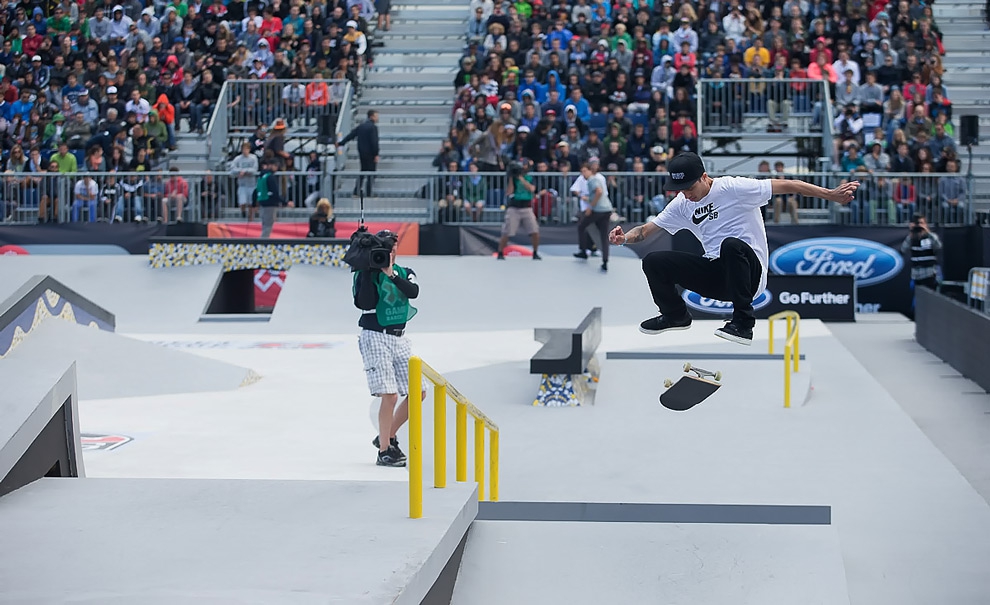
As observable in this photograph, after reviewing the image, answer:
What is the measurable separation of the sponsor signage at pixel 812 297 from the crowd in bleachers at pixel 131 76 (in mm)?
9988

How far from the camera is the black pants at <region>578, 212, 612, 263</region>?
21.5m

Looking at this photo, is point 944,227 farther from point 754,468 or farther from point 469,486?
point 469,486

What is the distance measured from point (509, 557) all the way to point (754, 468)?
4593 millimetres

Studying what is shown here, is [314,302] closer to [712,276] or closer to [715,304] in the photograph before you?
[715,304]

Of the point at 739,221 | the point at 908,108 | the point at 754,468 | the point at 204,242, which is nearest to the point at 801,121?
the point at 908,108

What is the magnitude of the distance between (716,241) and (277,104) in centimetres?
2064

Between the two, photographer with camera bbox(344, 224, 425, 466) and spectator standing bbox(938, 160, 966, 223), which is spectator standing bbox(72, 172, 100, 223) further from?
spectator standing bbox(938, 160, 966, 223)

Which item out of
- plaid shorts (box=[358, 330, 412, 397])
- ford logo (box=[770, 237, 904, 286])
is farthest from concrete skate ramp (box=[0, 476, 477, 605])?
ford logo (box=[770, 237, 904, 286])

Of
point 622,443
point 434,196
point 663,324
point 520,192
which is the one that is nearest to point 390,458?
point 622,443

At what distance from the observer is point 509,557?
6.83m

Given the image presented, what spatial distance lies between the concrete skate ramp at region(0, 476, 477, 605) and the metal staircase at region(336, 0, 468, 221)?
58.6 feet

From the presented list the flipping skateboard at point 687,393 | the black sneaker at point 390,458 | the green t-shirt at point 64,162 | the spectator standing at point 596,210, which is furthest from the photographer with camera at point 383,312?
the green t-shirt at point 64,162

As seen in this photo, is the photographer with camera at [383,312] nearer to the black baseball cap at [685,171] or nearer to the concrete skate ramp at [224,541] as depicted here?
the concrete skate ramp at [224,541]

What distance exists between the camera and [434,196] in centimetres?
2369
